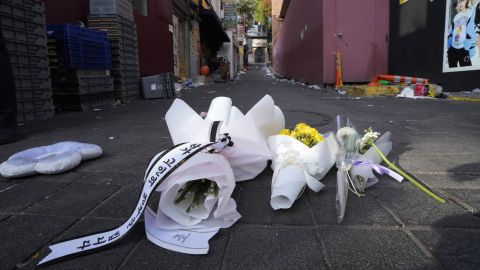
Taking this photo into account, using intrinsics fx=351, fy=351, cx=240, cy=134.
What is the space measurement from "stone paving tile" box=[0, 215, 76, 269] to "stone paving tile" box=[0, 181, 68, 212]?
0.18 metres

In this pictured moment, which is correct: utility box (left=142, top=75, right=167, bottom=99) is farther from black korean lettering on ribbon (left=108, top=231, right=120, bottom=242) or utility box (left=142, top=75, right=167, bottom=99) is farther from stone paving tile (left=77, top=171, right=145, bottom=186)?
black korean lettering on ribbon (left=108, top=231, right=120, bottom=242)

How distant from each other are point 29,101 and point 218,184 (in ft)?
13.4

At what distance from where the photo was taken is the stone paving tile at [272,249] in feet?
3.81

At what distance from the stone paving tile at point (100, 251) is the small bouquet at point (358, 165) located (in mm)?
843

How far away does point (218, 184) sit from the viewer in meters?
1.47

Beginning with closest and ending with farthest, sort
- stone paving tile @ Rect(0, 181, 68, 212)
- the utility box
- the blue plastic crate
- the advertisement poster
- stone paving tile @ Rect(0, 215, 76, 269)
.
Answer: stone paving tile @ Rect(0, 215, 76, 269) → stone paving tile @ Rect(0, 181, 68, 212) → the blue plastic crate → the advertisement poster → the utility box

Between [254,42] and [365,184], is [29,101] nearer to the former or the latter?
[365,184]

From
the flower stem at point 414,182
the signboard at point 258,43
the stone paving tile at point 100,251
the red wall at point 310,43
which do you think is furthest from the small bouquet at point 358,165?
the signboard at point 258,43

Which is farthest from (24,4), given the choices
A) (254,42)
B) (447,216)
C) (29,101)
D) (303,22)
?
(254,42)

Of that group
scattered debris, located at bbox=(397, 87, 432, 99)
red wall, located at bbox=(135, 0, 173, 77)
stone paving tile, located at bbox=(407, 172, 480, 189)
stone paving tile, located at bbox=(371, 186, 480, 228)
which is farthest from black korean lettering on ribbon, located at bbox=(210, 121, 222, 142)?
red wall, located at bbox=(135, 0, 173, 77)

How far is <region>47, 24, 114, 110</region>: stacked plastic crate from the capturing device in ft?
18.3

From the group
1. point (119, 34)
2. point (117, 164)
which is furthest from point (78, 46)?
point (117, 164)

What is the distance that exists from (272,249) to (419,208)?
2.56 ft

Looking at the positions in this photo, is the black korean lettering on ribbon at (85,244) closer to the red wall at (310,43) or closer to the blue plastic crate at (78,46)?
the blue plastic crate at (78,46)
